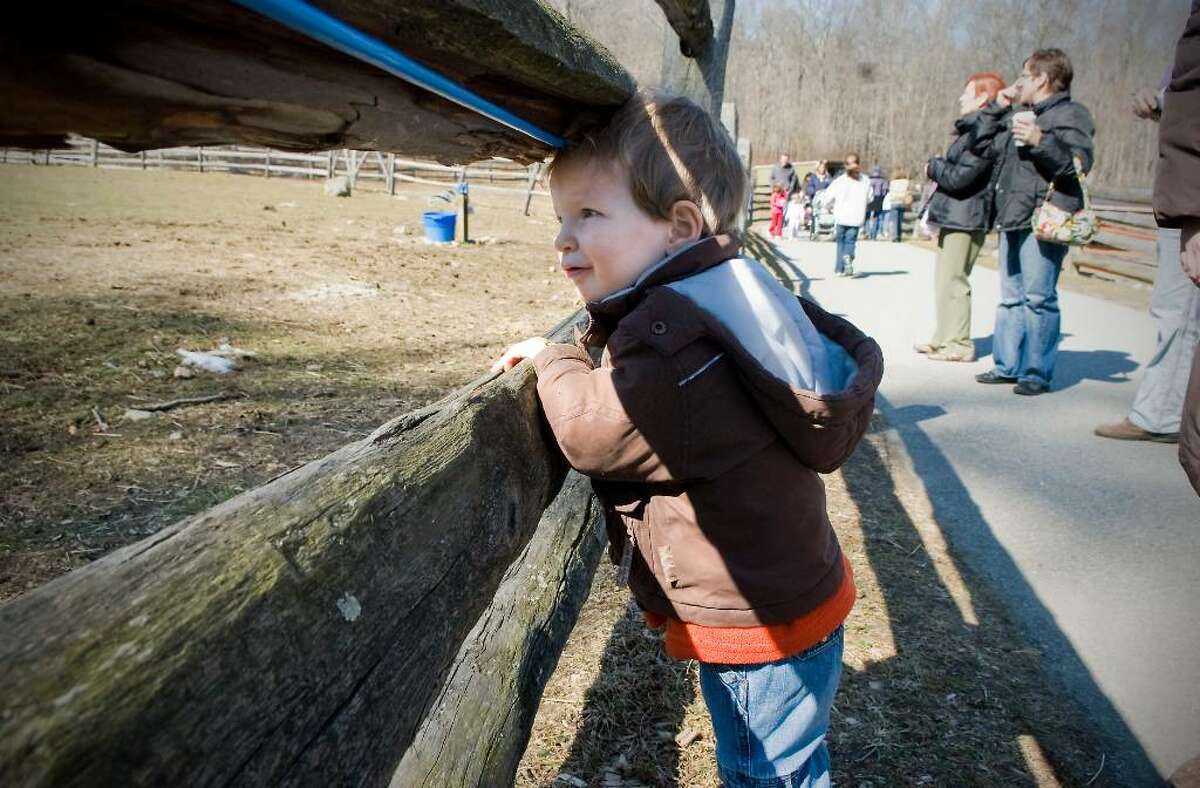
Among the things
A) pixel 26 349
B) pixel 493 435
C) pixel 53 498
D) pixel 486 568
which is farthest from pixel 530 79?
pixel 26 349

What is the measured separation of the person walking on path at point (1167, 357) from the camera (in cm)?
410

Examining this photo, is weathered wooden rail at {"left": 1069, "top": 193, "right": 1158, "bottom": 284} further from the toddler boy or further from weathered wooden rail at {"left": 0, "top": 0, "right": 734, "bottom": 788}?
weathered wooden rail at {"left": 0, "top": 0, "right": 734, "bottom": 788}

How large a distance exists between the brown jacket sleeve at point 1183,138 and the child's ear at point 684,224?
140 centimetres

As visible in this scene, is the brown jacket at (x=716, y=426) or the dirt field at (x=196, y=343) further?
the dirt field at (x=196, y=343)

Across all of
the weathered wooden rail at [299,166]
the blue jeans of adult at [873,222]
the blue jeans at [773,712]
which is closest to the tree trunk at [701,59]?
the blue jeans at [773,712]

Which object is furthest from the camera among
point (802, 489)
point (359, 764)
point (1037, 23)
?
point (1037, 23)

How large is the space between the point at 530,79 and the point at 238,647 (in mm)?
771

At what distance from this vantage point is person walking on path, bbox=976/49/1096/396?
16.4 feet

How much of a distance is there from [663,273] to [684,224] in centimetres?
16

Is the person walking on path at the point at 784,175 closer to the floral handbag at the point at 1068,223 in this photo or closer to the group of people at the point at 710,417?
the floral handbag at the point at 1068,223

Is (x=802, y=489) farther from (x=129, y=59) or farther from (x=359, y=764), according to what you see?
(x=129, y=59)

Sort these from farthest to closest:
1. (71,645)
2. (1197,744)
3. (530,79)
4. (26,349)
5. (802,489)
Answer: (26,349) → (1197,744) → (802,489) → (530,79) → (71,645)

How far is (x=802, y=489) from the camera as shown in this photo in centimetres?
142

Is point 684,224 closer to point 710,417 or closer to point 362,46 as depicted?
point 710,417
